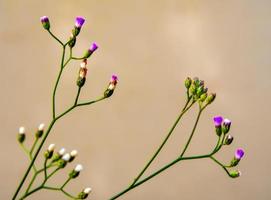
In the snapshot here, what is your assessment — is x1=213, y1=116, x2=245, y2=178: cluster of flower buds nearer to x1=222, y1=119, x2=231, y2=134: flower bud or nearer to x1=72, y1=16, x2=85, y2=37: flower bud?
x1=222, y1=119, x2=231, y2=134: flower bud

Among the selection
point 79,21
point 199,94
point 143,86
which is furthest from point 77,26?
point 143,86

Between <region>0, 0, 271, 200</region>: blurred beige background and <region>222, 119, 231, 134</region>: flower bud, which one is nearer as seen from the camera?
<region>222, 119, 231, 134</region>: flower bud

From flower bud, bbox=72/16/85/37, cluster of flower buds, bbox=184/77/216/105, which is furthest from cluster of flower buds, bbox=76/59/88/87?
→ cluster of flower buds, bbox=184/77/216/105

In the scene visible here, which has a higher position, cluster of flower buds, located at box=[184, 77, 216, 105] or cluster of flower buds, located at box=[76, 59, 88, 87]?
cluster of flower buds, located at box=[76, 59, 88, 87]

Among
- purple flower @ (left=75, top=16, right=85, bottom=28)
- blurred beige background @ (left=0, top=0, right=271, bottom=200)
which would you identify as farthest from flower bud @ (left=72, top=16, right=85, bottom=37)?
blurred beige background @ (left=0, top=0, right=271, bottom=200)

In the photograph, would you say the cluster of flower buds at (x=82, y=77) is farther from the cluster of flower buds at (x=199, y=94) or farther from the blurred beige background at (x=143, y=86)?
the blurred beige background at (x=143, y=86)

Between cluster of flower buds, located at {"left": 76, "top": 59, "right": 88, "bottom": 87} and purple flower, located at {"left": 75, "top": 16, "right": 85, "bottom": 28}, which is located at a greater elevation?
purple flower, located at {"left": 75, "top": 16, "right": 85, "bottom": 28}

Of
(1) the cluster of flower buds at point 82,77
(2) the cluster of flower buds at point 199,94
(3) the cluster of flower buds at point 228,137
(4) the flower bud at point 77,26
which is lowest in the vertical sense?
(3) the cluster of flower buds at point 228,137

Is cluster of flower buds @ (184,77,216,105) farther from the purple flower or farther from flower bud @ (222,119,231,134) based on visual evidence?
the purple flower

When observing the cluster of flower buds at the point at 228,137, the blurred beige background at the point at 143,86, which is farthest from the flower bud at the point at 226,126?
the blurred beige background at the point at 143,86

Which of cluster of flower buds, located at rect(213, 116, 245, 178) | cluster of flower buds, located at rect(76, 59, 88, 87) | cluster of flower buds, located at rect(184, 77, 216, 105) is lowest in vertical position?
cluster of flower buds, located at rect(213, 116, 245, 178)
